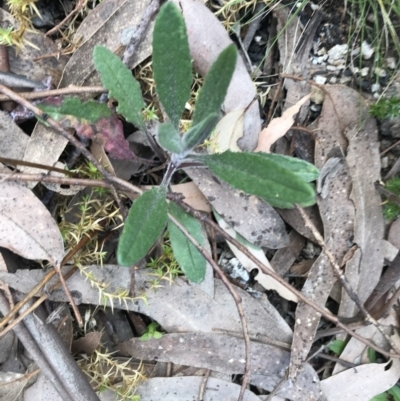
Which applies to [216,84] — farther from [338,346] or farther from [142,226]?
[338,346]

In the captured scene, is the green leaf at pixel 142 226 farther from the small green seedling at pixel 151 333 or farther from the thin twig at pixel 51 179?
the small green seedling at pixel 151 333

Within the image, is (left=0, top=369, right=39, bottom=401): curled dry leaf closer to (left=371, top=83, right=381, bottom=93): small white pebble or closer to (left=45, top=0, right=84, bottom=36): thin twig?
(left=45, top=0, right=84, bottom=36): thin twig

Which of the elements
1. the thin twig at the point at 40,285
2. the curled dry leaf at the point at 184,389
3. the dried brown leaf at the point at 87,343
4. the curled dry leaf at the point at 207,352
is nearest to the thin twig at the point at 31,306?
the thin twig at the point at 40,285

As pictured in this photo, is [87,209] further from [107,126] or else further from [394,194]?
[394,194]

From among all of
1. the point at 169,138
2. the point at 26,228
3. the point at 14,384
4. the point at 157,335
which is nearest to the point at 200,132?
the point at 169,138

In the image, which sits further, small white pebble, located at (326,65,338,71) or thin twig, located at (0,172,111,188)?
small white pebble, located at (326,65,338,71)

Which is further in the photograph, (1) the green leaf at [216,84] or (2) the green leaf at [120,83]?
(2) the green leaf at [120,83]

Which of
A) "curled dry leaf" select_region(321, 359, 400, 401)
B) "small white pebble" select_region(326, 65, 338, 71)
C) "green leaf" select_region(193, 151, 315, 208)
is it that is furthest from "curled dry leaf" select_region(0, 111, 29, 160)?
"curled dry leaf" select_region(321, 359, 400, 401)
